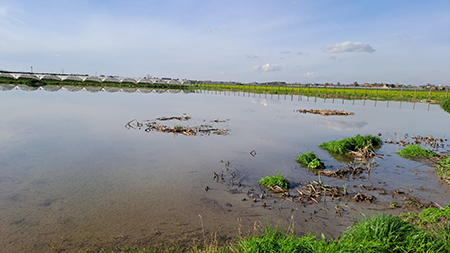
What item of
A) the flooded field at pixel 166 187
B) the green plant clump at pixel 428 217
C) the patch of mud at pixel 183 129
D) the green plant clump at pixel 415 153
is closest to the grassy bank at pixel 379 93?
the green plant clump at pixel 415 153

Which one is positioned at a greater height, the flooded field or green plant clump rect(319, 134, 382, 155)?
green plant clump rect(319, 134, 382, 155)

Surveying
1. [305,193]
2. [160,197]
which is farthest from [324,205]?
[160,197]

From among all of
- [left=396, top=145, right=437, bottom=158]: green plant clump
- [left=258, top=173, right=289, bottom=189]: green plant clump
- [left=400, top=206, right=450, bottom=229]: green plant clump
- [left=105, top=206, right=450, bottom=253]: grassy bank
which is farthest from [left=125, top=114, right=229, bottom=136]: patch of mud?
[left=105, top=206, right=450, bottom=253]: grassy bank

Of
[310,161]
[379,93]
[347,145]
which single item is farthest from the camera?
[379,93]

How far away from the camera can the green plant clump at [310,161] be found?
871 centimetres

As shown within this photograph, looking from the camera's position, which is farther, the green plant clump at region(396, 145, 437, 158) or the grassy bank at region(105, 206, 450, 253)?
the green plant clump at region(396, 145, 437, 158)

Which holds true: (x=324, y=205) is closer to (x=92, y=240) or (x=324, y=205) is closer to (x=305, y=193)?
(x=305, y=193)

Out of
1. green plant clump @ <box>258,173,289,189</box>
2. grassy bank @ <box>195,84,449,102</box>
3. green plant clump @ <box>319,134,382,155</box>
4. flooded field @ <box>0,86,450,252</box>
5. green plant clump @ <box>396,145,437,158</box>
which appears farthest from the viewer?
Result: grassy bank @ <box>195,84,449,102</box>

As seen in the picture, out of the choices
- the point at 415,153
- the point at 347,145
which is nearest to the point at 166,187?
the point at 347,145

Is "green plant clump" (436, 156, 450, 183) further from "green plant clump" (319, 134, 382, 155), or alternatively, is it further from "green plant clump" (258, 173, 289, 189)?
"green plant clump" (258, 173, 289, 189)

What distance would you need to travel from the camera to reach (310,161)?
9.15 meters

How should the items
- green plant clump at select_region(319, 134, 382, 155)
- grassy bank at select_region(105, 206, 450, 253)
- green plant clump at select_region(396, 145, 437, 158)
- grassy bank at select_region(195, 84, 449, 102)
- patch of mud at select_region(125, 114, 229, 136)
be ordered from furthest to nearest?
grassy bank at select_region(195, 84, 449, 102) → patch of mud at select_region(125, 114, 229, 136) → green plant clump at select_region(319, 134, 382, 155) → green plant clump at select_region(396, 145, 437, 158) → grassy bank at select_region(105, 206, 450, 253)

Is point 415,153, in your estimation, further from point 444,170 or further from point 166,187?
point 166,187

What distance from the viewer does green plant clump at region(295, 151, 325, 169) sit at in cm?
871
